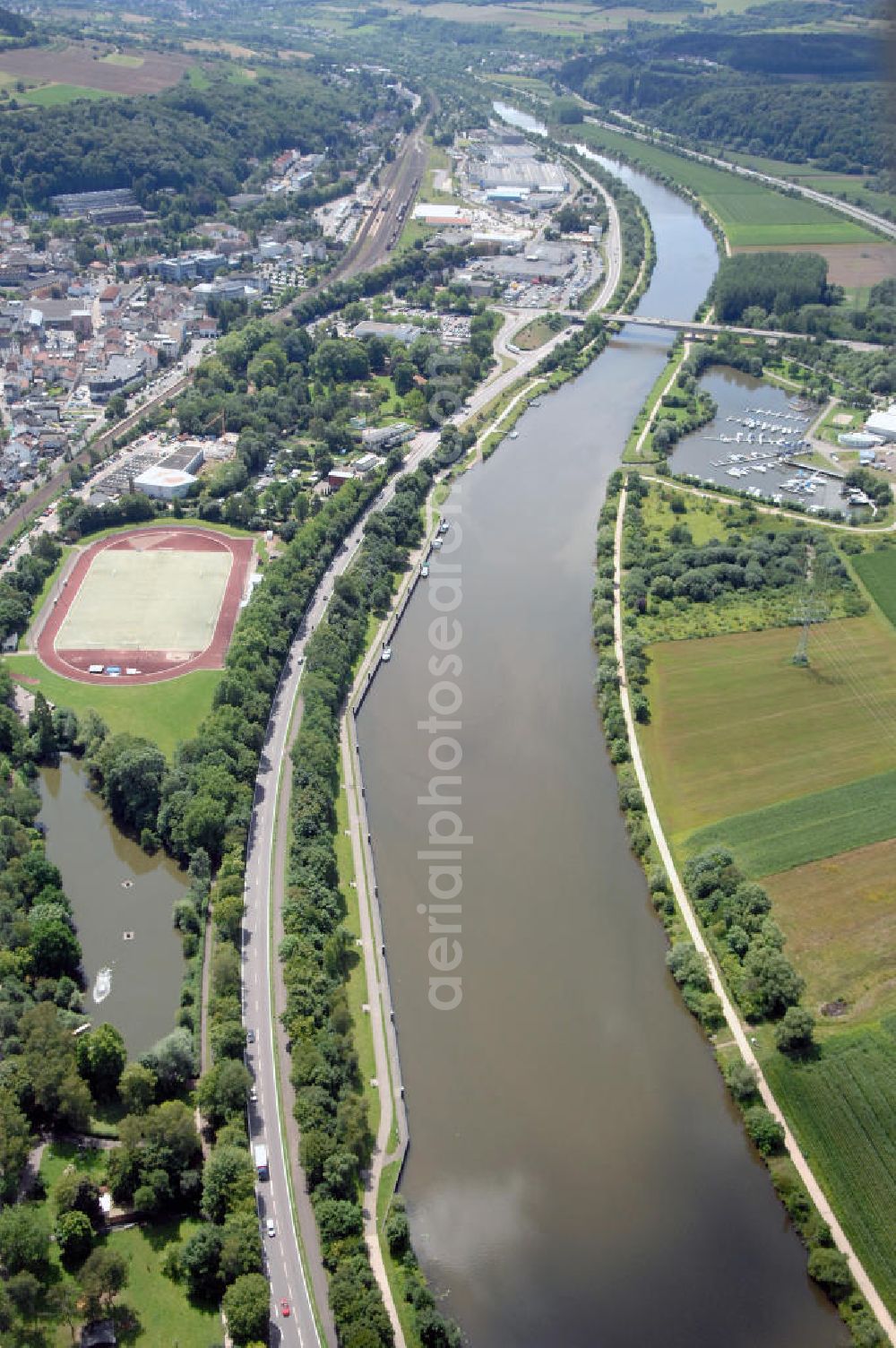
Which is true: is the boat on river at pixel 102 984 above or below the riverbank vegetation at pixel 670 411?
below

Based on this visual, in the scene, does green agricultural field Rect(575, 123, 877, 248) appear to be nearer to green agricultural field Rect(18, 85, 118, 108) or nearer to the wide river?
green agricultural field Rect(18, 85, 118, 108)

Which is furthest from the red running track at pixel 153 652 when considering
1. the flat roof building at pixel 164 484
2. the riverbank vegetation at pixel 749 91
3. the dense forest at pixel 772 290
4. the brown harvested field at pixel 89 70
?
the brown harvested field at pixel 89 70

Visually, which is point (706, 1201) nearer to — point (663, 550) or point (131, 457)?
point (663, 550)

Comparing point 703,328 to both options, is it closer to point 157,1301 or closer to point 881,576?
point 881,576

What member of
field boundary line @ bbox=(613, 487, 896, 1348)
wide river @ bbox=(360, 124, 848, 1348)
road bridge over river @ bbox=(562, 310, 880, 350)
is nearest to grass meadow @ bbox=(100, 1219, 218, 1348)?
wide river @ bbox=(360, 124, 848, 1348)

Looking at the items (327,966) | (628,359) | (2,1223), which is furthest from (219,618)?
(628,359)

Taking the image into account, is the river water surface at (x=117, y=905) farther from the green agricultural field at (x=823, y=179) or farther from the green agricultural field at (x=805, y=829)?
the green agricultural field at (x=823, y=179)
